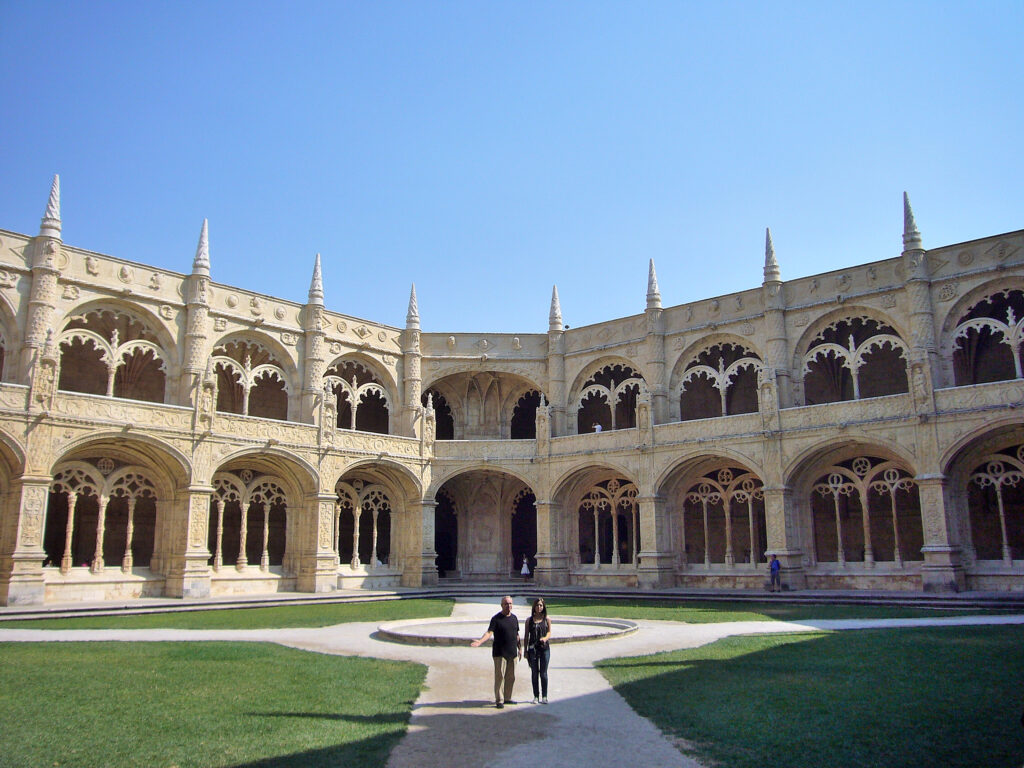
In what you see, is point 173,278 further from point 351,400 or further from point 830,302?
point 830,302

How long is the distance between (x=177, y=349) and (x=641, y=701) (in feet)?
78.2

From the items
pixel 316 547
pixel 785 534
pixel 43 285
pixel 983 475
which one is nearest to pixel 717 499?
pixel 785 534

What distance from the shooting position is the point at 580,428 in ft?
130

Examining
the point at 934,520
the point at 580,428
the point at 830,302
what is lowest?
the point at 934,520

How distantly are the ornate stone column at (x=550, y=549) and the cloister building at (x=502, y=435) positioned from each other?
9 cm

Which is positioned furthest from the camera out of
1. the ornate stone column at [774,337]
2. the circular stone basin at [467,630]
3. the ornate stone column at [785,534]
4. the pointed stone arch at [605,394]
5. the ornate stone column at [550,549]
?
the pointed stone arch at [605,394]

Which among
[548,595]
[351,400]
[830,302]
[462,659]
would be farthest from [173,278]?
[830,302]

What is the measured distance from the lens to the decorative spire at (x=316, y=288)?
32875mm

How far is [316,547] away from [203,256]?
11.5 m

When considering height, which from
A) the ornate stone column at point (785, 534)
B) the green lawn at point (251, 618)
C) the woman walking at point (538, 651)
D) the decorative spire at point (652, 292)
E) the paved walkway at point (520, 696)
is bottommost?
the green lawn at point (251, 618)

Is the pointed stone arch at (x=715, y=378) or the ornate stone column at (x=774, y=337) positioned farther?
the pointed stone arch at (x=715, y=378)

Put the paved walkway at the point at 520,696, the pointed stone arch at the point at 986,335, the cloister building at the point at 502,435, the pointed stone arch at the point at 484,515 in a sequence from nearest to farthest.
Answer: the paved walkway at the point at 520,696 → the cloister building at the point at 502,435 → the pointed stone arch at the point at 986,335 → the pointed stone arch at the point at 484,515

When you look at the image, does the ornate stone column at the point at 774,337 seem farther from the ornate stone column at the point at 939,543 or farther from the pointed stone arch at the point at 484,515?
the pointed stone arch at the point at 484,515

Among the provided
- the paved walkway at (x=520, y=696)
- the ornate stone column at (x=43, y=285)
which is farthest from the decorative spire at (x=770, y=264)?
the ornate stone column at (x=43, y=285)
